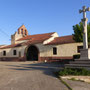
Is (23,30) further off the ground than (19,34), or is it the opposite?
(23,30)

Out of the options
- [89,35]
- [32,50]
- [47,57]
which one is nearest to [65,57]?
[47,57]

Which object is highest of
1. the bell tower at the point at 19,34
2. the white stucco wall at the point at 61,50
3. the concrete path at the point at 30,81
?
the bell tower at the point at 19,34

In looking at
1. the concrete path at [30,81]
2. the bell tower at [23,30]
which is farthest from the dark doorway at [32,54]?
the concrete path at [30,81]

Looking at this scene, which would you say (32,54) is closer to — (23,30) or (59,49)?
(59,49)

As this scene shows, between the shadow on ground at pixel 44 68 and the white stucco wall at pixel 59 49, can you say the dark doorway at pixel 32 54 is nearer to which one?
the white stucco wall at pixel 59 49

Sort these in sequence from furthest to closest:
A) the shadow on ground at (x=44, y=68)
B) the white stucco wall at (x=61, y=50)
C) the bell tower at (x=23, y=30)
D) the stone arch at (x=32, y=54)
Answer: the bell tower at (x=23, y=30), the stone arch at (x=32, y=54), the white stucco wall at (x=61, y=50), the shadow on ground at (x=44, y=68)

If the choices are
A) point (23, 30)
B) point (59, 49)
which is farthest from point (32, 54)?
point (23, 30)

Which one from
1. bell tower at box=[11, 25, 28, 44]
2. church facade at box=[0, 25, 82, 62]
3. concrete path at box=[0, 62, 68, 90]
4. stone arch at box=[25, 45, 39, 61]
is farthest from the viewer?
bell tower at box=[11, 25, 28, 44]

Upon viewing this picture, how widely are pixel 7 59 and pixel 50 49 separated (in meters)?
13.1

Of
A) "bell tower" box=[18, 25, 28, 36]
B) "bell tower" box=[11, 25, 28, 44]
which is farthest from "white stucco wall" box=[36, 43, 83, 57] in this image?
"bell tower" box=[18, 25, 28, 36]

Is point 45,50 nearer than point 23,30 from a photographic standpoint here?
Yes

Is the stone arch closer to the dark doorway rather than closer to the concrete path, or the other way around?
the dark doorway

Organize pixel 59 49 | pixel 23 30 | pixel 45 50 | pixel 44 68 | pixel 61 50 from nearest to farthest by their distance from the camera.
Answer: pixel 44 68, pixel 61 50, pixel 59 49, pixel 45 50, pixel 23 30

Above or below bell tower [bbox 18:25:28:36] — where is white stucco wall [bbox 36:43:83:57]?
below
